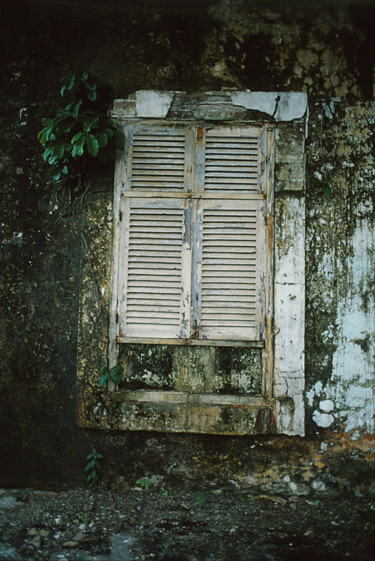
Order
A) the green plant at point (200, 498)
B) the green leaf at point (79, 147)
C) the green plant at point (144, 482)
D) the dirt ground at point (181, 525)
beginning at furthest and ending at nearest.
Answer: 1. the green plant at point (144, 482)
2. the green plant at point (200, 498)
3. the green leaf at point (79, 147)
4. the dirt ground at point (181, 525)

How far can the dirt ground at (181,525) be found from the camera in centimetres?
267

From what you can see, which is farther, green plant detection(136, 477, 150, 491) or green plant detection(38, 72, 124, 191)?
green plant detection(136, 477, 150, 491)

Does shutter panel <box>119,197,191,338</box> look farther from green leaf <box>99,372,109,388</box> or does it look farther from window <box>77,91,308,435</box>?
green leaf <box>99,372,109,388</box>

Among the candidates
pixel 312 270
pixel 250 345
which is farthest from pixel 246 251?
pixel 250 345

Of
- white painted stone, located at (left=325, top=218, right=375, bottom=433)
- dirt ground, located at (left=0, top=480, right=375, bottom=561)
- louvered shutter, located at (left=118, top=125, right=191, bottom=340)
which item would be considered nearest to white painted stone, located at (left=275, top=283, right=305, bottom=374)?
white painted stone, located at (left=325, top=218, right=375, bottom=433)

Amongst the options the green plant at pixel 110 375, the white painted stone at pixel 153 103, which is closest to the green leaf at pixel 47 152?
the white painted stone at pixel 153 103

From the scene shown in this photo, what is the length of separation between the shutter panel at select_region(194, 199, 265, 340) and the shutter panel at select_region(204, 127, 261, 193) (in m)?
0.14

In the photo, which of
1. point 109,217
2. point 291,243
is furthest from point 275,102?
point 109,217

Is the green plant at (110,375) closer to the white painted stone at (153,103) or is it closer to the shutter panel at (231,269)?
the shutter panel at (231,269)

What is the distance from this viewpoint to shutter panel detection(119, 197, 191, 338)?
11.0ft

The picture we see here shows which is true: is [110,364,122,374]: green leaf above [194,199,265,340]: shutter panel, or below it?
below

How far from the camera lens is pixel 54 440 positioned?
3375 millimetres

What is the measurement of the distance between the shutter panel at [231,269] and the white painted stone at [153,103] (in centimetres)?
82

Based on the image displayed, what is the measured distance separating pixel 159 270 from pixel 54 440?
1600mm
